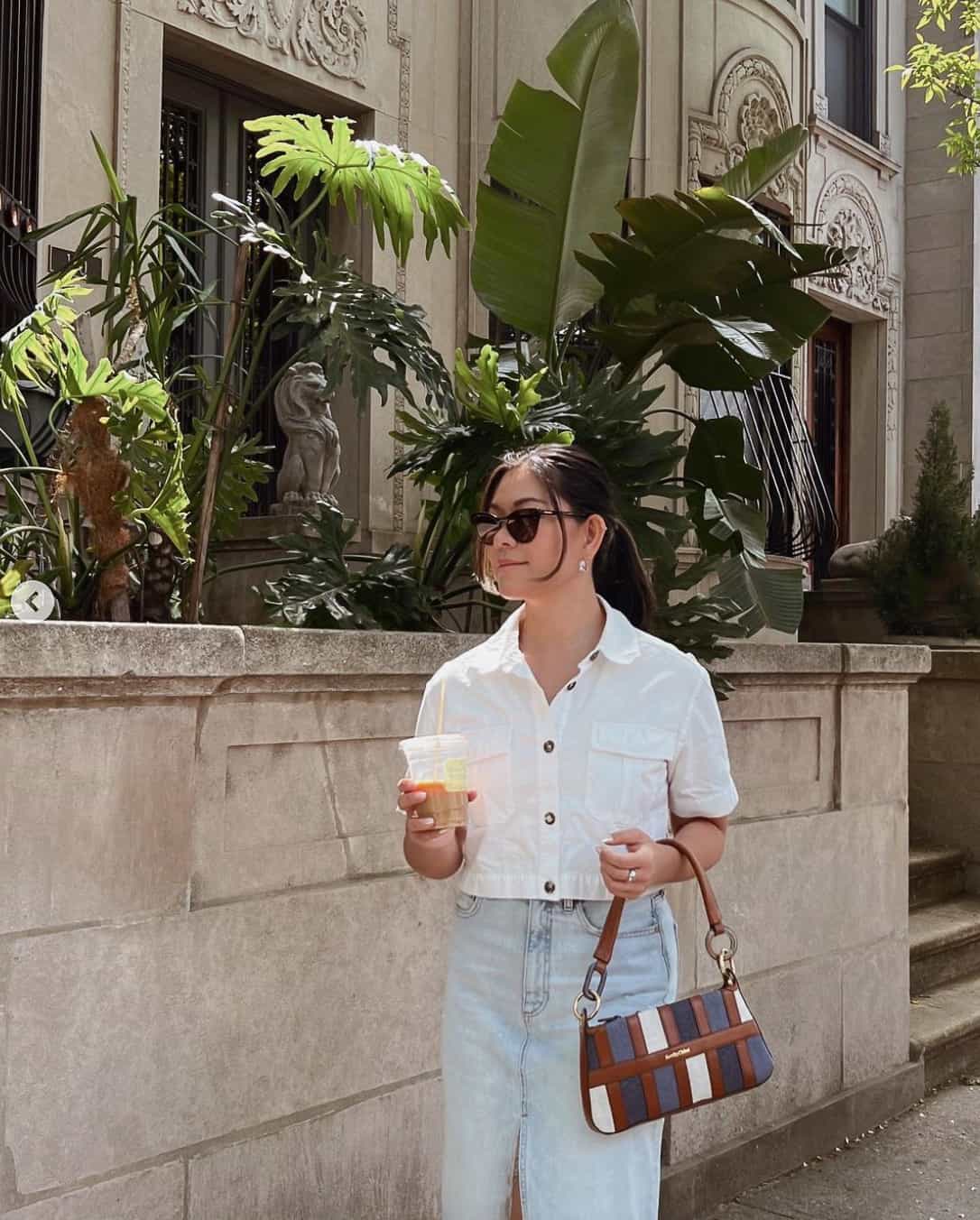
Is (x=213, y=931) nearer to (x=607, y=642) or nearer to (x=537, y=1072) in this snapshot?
(x=537, y=1072)

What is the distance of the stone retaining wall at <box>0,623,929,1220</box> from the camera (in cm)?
308

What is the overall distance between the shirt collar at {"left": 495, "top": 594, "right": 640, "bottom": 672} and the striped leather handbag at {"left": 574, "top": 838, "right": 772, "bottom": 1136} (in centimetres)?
35

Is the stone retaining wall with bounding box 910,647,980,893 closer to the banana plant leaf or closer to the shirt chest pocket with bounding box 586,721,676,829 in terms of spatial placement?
the banana plant leaf

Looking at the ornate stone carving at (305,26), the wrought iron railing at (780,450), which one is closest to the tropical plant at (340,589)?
the ornate stone carving at (305,26)

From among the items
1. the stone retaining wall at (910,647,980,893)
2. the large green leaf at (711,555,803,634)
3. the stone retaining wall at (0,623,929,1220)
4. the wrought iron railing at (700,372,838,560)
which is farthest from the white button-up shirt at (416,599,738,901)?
the wrought iron railing at (700,372,838,560)

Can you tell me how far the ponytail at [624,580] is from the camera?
299 centimetres

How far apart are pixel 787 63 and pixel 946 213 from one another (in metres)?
4.77

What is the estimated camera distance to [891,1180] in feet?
17.7

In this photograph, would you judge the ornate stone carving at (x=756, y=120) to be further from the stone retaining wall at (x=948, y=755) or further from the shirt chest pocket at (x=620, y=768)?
the shirt chest pocket at (x=620, y=768)

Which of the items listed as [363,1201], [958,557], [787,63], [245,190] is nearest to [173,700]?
[363,1201]

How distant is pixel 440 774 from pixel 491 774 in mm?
193

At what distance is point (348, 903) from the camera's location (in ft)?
12.7

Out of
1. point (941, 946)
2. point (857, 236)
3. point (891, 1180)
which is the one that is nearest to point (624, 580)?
point (891, 1180)

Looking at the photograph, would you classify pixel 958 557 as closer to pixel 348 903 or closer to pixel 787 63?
pixel 787 63
